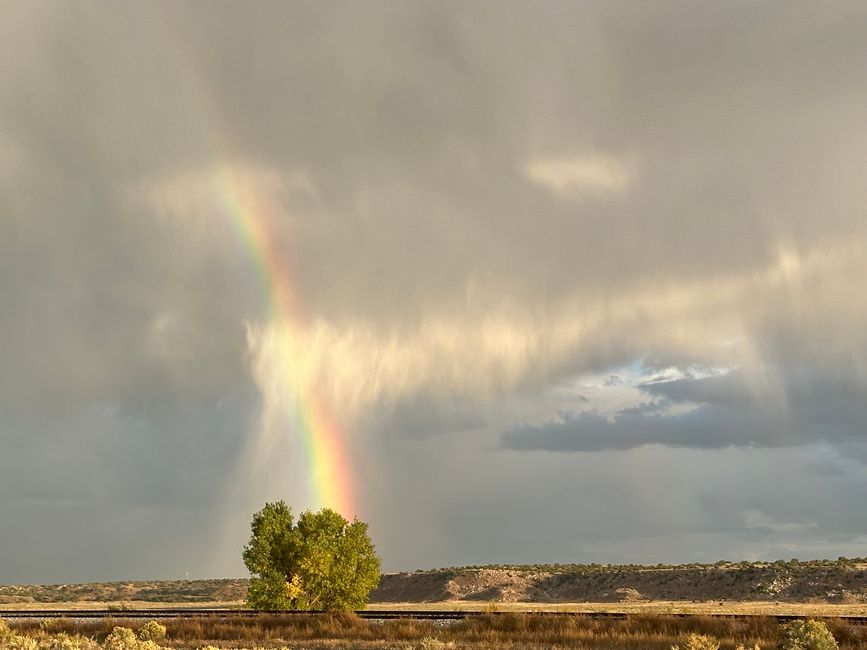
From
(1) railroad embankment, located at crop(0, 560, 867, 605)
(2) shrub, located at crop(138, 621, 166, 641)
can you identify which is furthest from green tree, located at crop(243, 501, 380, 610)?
(1) railroad embankment, located at crop(0, 560, 867, 605)

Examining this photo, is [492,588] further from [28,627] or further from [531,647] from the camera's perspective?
[531,647]

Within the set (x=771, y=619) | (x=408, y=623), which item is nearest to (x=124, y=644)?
(x=408, y=623)

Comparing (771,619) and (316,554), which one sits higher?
(316,554)

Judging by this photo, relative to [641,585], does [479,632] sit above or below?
above

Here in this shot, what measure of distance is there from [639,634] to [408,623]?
11.3 metres

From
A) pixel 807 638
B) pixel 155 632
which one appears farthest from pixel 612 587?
pixel 807 638

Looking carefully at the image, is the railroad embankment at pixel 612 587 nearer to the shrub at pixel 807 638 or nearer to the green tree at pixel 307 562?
the green tree at pixel 307 562

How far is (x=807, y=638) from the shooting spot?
104 ft

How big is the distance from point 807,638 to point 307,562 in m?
34.9

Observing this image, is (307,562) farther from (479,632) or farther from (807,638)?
(807,638)

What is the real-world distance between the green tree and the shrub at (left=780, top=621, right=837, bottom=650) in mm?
33647

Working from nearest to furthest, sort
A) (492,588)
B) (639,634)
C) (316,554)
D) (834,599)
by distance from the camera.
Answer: (639,634)
(316,554)
(834,599)
(492,588)

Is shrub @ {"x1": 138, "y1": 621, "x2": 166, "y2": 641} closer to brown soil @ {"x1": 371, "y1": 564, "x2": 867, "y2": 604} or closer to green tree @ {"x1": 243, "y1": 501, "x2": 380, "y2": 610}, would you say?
green tree @ {"x1": 243, "y1": 501, "x2": 380, "y2": 610}

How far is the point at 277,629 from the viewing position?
44.3 m
